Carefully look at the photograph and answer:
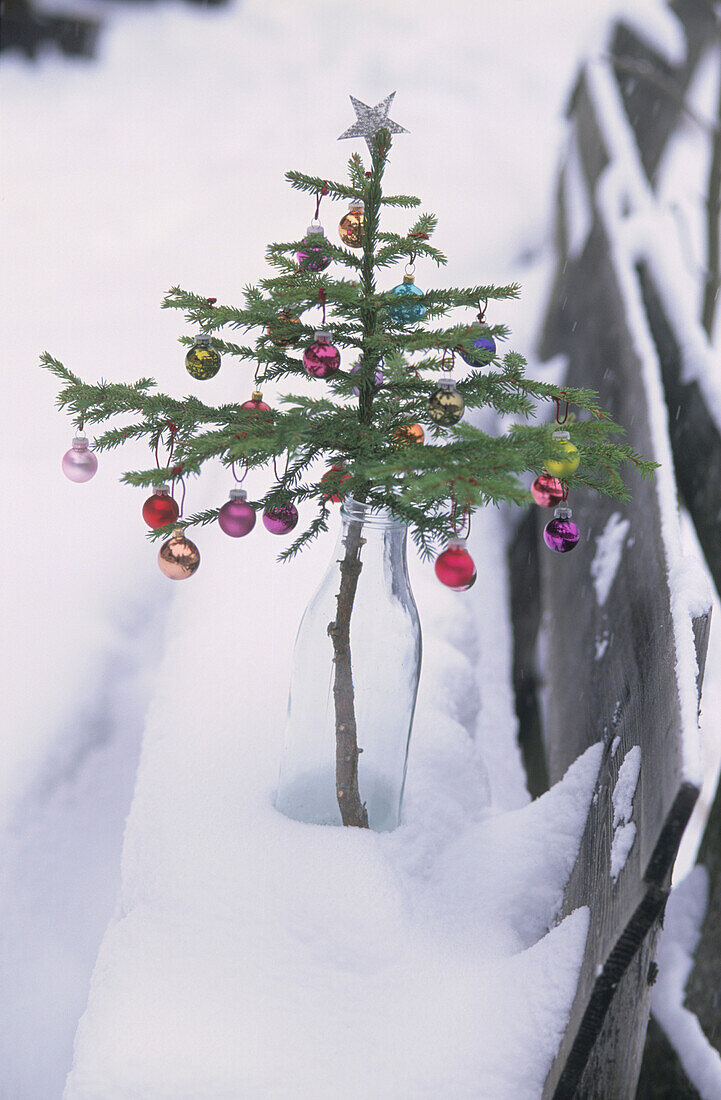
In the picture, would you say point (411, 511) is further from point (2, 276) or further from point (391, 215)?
point (391, 215)

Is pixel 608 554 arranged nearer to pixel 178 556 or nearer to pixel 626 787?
pixel 626 787

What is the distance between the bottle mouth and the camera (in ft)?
3.96

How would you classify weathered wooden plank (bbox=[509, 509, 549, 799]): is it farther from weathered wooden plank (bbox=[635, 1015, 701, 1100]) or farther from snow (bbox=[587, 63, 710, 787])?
snow (bbox=[587, 63, 710, 787])

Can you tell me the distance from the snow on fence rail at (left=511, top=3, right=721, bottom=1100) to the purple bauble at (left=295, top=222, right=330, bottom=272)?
2.14 ft

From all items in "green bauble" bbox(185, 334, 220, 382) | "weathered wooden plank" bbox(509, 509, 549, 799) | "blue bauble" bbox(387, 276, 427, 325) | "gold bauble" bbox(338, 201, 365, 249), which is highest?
"gold bauble" bbox(338, 201, 365, 249)

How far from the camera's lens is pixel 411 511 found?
1.13m

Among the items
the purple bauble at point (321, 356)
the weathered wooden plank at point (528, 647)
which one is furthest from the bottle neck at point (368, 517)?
the weathered wooden plank at point (528, 647)

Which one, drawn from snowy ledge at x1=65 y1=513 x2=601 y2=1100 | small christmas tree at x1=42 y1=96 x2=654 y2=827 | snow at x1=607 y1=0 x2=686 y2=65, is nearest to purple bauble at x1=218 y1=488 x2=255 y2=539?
small christmas tree at x1=42 y1=96 x2=654 y2=827

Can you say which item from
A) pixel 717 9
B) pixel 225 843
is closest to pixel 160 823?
pixel 225 843

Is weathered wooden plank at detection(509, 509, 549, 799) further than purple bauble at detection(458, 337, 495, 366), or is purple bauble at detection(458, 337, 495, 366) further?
weathered wooden plank at detection(509, 509, 549, 799)

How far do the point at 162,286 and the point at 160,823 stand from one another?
2798mm

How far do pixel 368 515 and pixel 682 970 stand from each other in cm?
120

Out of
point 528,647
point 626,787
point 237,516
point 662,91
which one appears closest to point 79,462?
point 237,516

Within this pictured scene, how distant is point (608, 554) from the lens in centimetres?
167
